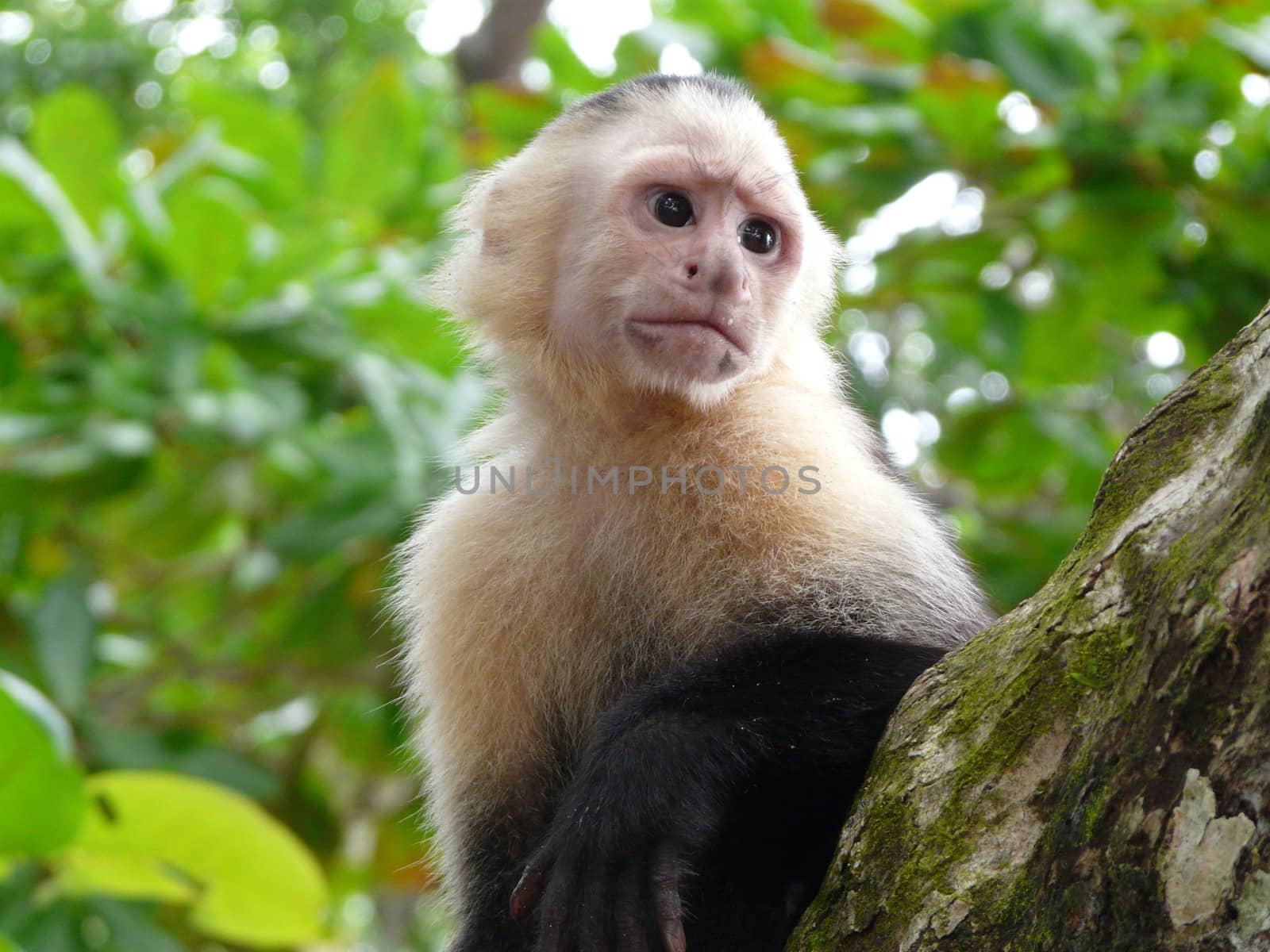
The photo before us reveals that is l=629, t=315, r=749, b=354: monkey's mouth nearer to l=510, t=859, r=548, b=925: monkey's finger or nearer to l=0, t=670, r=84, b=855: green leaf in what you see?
l=510, t=859, r=548, b=925: monkey's finger

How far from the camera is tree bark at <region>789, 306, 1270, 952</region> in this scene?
1447 mm

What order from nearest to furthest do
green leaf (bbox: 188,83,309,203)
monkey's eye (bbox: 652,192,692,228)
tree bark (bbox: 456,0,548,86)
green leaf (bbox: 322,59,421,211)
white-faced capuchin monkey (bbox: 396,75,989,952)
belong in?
white-faced capuchin monkey (bbox: 396,75,989,952), monkey's eye (bbox: 652,192,692,228), green leaf (bbox: 322,59,421,211), green leaf (bbox: 188,83,309,203), tree bark (bbox: 456,0,548,86)

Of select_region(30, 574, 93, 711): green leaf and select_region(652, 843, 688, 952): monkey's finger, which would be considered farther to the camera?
select_region(30, 574, 93, 711): green leaf

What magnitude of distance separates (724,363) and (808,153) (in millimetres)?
1968

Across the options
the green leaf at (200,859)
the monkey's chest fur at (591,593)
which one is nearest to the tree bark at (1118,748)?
the monkey's chest fur at (591,593)

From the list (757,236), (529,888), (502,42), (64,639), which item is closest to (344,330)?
(64,639)

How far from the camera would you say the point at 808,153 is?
4477 mm

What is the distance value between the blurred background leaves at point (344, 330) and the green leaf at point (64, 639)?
0.01m

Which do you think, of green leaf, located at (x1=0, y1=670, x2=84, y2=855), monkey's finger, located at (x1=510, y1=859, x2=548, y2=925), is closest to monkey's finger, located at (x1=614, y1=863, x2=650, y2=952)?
monkey's finger, located at (x1=510, y1=859, x2=548, y2=925)

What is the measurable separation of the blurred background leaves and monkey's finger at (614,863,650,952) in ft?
5.64

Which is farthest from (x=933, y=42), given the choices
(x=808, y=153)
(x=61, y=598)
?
(x=61, y=598)

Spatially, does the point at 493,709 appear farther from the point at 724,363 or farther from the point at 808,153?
the point at 808,153

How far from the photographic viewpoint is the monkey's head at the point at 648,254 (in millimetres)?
2793

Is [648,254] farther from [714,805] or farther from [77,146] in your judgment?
[77,146]
